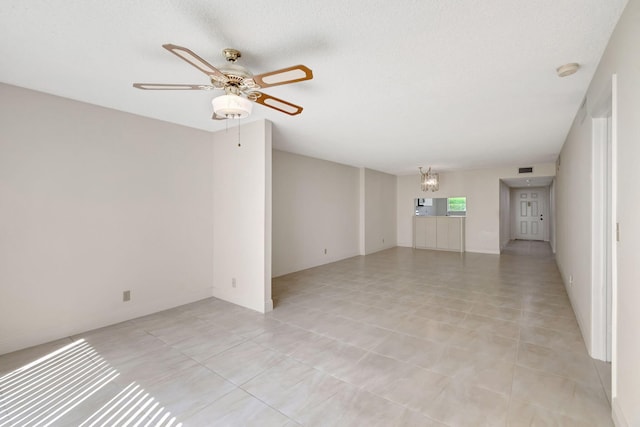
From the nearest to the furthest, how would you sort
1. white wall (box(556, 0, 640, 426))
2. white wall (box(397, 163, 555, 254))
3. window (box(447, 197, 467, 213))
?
white wall (box(556, 0, 640, 426))
white wall (box(397, 163, 555, 254))
window (box(447, 197, 467, 213))

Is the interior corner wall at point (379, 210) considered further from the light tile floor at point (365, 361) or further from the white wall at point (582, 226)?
the white wall at point (582, 226)

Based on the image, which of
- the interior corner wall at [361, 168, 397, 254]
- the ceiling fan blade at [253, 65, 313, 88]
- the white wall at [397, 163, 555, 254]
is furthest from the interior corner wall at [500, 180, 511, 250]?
the ceiling fan blade at [253, 65, 313, 88]

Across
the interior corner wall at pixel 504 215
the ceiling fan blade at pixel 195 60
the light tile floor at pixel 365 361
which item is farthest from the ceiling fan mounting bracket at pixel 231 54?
the interior corner wall at pixel 504 215

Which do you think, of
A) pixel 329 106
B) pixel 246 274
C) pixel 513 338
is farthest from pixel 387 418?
pixel 329 106

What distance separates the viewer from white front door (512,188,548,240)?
1078 cm

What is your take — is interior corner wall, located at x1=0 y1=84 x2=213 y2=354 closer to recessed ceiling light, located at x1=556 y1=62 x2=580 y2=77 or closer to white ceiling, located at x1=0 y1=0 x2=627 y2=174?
white ceiling, located at x1=0 y1=0 x2=627 y2=174

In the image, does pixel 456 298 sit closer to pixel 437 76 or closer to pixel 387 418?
pixel 387 418

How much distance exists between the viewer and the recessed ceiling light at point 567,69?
2.15 m

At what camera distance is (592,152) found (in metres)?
2.44

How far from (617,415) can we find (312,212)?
5.16 metres

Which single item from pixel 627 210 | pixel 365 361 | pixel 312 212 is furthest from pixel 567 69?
pixel 312 212

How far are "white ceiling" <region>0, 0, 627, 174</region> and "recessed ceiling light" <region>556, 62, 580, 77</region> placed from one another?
49 millimetres

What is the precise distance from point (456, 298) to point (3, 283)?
517 centimetres

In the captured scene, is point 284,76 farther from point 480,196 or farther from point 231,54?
point 480,196
